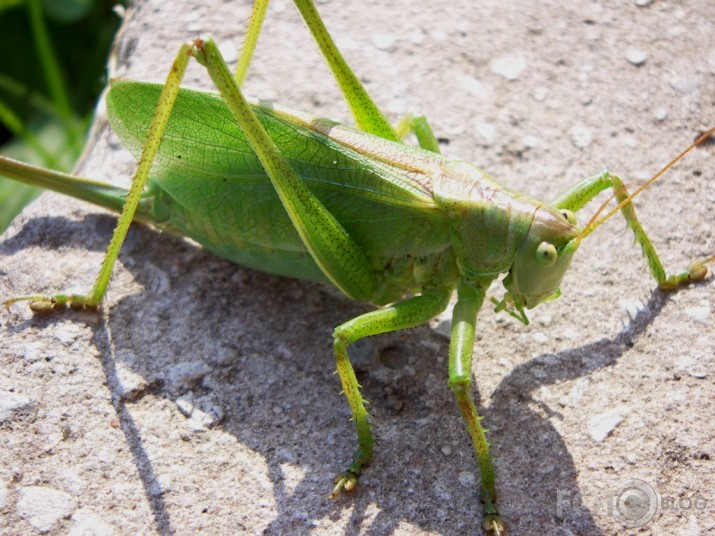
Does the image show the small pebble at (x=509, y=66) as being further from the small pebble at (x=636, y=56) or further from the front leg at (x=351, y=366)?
the front leg at (x=351, y=366)

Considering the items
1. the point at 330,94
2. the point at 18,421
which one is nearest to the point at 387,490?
the point at 18,421

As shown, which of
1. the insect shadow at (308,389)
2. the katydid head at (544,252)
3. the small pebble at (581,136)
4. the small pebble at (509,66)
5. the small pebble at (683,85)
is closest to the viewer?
the insect shadow at (308,389)

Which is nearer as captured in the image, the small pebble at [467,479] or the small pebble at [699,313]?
the small pebble at [467,479]

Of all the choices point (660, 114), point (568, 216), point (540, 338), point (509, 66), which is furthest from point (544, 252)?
point (509, 66)

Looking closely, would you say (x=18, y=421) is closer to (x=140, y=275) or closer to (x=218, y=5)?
(x=140, y=275)

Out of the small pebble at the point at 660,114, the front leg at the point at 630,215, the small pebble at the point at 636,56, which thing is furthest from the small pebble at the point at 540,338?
the small pebble at the point at 636,56

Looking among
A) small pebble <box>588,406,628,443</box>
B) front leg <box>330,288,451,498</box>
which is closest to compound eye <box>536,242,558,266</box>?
front leg <box>330,288,451,498</box>

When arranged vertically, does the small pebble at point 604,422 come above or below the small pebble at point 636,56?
below

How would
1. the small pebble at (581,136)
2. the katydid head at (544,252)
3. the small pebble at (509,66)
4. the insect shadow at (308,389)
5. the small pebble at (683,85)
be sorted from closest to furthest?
the insect shadow at (308,389) < the katydid head at (544,252) < the small pebble at (581,136) < the small pebble at (683,85) < the small pebble at (509,66)

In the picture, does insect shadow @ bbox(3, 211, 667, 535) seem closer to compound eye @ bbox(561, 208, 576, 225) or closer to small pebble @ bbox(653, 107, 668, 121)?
compound eye @ bbox(561, 208, 576, 225)
